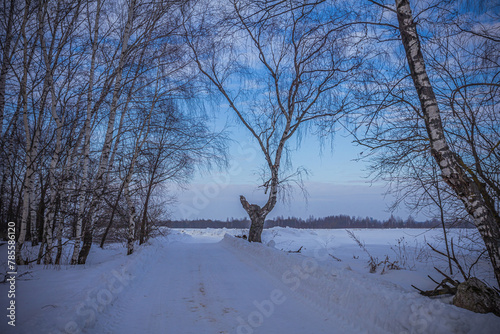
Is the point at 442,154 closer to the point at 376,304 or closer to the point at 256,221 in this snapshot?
the point at 376,304

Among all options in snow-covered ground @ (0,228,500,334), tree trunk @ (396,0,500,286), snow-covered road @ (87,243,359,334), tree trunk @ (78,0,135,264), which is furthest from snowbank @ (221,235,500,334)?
tree trunk @ (78,0,135,264)

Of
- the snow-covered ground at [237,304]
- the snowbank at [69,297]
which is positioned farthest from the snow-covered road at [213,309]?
the snowbank at [69,297]

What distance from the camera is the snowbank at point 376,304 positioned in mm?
2984

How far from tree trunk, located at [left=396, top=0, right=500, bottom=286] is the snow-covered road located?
242 centimetres

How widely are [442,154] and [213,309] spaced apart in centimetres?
462

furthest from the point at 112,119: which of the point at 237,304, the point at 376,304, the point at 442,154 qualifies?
the point at 442,154

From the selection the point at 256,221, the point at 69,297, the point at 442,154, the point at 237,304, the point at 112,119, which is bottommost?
the point at 237,304

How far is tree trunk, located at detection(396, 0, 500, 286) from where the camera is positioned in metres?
3.73

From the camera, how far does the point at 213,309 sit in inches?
183

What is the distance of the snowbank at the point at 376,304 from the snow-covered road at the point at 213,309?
27cm

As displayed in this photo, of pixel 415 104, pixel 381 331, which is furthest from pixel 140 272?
pixel 415 104

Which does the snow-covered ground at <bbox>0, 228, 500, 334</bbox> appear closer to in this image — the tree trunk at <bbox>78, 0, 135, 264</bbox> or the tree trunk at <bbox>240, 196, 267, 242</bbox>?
the tree trunk at <bbox>78, 0, 135, 264</bbox>

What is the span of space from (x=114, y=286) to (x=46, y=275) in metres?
1.95

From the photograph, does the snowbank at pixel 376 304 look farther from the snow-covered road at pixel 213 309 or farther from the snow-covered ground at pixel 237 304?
the snow-covered road at pixel 213 309
